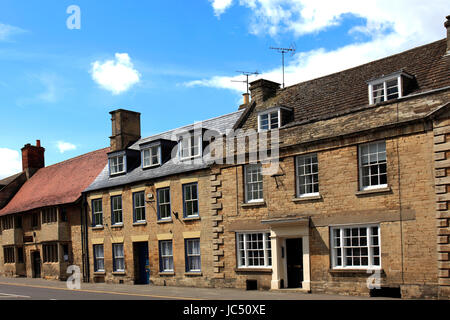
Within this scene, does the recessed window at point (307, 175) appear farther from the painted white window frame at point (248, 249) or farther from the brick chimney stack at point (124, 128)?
the brick chimney stack at point (124, 128)

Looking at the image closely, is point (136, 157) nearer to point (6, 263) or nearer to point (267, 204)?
point (267, 204)

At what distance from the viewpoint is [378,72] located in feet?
74.4

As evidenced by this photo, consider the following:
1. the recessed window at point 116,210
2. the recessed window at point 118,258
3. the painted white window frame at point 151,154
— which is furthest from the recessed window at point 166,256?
the painted white window frame at point 151,154

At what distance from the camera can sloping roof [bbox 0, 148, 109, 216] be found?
36.4m

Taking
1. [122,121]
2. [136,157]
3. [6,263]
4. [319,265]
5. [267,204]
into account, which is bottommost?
[6,263]

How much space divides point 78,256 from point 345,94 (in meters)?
20.9

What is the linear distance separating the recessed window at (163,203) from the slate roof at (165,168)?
86 cm

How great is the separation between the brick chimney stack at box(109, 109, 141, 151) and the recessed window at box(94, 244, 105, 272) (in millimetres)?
6450

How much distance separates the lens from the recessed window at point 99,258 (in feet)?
109

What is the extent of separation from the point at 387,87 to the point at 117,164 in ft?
60.8

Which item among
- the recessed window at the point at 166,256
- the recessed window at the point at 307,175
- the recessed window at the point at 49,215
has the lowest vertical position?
the recessed window at the point at 166,256

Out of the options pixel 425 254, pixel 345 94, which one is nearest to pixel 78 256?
pixel 345 94

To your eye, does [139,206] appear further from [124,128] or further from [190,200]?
[124,128]

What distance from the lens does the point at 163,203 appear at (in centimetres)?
2892
